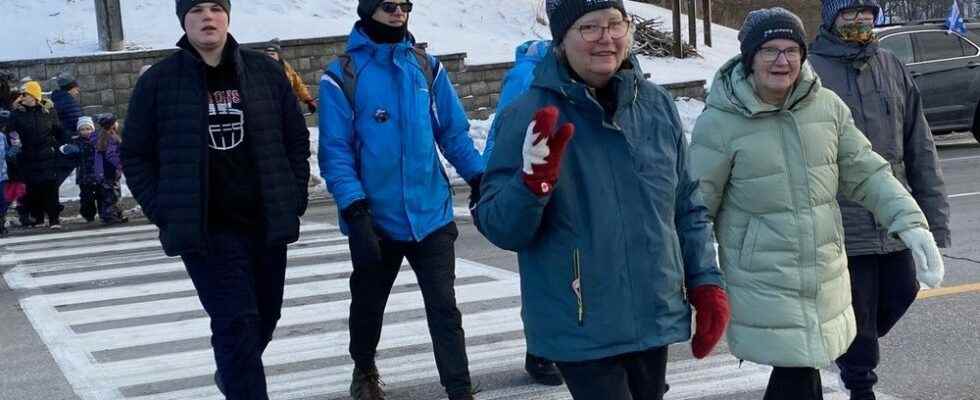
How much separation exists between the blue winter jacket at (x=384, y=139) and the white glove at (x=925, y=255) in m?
2.08

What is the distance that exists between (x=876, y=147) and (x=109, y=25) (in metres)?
14.5

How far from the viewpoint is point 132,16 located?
19.9 meters

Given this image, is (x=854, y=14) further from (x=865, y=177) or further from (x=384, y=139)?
(x=384, y=139)

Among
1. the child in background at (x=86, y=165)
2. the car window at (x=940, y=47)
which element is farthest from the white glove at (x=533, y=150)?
the car window at (x=940, y=47)

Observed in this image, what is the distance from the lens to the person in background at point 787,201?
4.24m

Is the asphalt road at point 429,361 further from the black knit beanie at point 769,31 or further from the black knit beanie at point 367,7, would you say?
the black knit beanie at point 769,31

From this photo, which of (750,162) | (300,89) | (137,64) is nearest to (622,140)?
(750,162)

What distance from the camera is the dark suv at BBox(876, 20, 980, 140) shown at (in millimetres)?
17406

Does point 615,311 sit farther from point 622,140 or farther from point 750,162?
point 750,162

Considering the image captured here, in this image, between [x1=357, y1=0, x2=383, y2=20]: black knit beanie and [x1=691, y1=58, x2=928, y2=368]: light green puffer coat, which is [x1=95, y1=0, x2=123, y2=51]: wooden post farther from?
[x1=691, y1=58, x2=928, y2=368]: light green puffer coat

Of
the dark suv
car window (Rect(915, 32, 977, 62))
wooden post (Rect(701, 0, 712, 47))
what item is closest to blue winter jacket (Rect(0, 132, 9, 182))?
the dark suv

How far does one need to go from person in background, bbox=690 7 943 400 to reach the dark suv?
13.6 meters

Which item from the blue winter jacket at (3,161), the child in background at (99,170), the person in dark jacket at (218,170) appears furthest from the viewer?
the child in background at (99,170)

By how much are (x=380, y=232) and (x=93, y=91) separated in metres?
12.9
